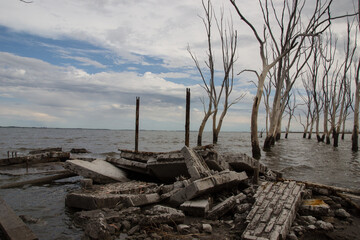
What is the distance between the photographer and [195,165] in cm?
518

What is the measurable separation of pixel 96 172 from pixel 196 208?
9.85 feet

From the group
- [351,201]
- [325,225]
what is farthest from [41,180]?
[351,201]

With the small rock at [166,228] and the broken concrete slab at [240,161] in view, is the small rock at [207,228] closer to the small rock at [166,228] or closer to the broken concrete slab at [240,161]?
the small rock at [166,228]

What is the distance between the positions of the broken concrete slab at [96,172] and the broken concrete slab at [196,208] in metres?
2.61

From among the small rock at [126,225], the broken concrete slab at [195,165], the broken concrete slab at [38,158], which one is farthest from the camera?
the broken concrete slab at [38,158]

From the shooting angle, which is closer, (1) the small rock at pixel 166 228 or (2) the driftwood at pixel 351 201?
(1) the small rock at pixel 166 228

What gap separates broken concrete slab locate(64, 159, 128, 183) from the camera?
6.28 meters

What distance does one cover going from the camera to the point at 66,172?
7.70 meters

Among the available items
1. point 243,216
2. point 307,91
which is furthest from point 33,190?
point 307,91

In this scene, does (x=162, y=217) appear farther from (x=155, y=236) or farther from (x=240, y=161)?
(x=240, y=161)

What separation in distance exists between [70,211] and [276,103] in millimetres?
14582

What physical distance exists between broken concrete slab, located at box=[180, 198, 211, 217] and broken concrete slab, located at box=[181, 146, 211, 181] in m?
0.70

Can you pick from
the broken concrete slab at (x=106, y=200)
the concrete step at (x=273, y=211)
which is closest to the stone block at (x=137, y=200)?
the broken concrete slab at (x=106, y=200)

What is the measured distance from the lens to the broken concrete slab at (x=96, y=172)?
20.6 ft
